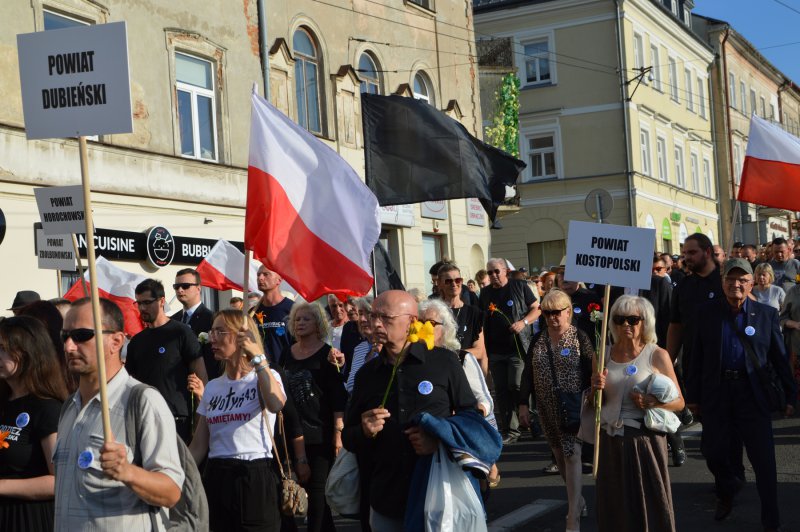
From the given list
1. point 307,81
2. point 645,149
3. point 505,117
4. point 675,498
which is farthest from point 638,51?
point 675,498

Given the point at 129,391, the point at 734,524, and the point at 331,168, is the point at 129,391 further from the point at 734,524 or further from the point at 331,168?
the point at 734,524

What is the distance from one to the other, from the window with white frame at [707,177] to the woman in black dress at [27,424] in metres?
46.9

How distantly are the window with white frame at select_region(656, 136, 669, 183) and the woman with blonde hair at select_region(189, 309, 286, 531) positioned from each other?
38184mm

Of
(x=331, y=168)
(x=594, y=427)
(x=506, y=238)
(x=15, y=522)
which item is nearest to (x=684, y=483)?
(x=594, y=427)

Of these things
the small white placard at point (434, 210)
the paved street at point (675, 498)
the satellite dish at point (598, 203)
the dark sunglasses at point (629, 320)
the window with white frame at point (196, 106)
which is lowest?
the paved street at point (675, 498)

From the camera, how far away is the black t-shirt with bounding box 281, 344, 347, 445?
7312mm

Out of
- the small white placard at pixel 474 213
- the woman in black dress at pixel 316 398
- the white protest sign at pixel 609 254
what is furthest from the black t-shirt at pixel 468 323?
the small white placard at pixel 474 213

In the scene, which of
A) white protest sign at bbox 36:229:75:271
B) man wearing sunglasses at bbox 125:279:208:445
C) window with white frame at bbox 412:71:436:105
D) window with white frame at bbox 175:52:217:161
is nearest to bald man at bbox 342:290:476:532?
man wearing sunglasses at bbox 125:279:208:445

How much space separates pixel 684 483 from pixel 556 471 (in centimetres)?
126

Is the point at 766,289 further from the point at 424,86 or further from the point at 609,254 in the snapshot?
the point at 424,86

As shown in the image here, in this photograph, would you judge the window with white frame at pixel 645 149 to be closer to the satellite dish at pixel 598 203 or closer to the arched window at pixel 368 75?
the arched window at pixel 368 75

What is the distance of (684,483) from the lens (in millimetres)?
9430

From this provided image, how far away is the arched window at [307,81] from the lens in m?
21.8

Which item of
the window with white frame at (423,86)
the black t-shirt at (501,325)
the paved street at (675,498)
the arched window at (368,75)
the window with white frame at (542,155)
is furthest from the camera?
the window with white frame at (542,155)
